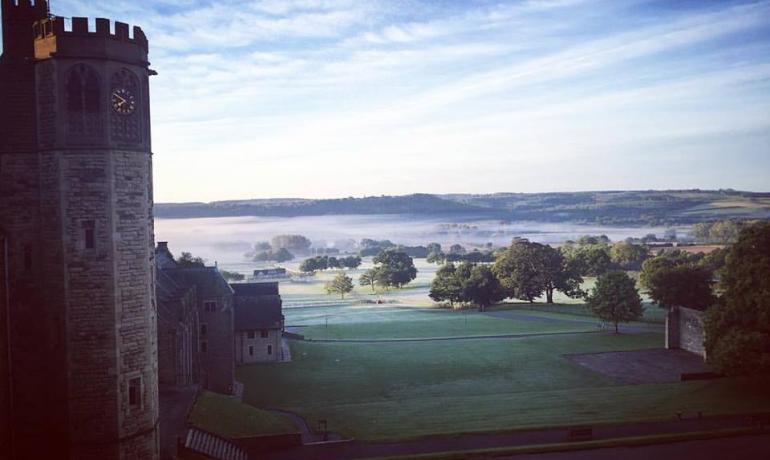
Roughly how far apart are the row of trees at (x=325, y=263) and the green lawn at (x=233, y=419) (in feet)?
378

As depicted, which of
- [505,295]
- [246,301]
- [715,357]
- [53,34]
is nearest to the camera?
[53,34]

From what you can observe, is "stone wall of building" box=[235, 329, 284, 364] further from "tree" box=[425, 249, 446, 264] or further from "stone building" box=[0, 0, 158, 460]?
"tree" box=[425, 249, 446, 264]

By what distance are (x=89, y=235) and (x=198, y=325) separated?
1057 inches

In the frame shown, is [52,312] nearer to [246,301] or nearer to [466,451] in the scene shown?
[466,451]

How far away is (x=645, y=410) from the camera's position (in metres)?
42.6

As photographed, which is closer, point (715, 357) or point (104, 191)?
point (104, 191)

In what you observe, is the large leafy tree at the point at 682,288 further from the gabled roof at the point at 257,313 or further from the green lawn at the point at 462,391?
the gabled roof at the point at 257,313

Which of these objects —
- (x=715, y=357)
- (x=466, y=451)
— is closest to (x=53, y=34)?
(x=466, y=451)

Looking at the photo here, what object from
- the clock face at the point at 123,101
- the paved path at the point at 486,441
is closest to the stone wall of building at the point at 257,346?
the paved path at the point at 486,441

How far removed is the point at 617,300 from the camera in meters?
71.1

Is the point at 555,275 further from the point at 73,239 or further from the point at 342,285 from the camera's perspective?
the point at 73,239

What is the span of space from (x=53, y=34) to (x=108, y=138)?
4169 mm

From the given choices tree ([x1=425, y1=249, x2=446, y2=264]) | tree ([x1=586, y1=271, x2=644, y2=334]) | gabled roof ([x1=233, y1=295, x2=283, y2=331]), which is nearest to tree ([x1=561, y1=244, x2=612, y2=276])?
tree ([x1=586, y1=271, x2=644, y2=334])

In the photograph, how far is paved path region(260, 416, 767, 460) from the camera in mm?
35781
